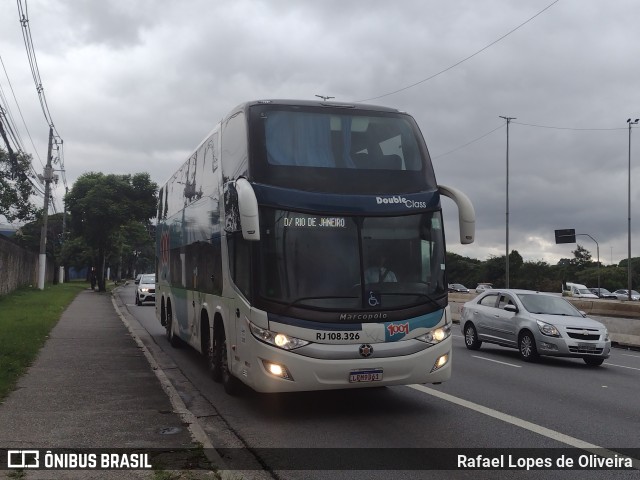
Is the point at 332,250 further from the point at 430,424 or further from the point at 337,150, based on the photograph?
the point at 430,424

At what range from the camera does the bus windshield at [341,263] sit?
839cm

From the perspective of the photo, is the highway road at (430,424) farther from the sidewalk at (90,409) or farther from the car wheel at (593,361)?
the car wheel at (593,361)

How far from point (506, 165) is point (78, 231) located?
3166cm

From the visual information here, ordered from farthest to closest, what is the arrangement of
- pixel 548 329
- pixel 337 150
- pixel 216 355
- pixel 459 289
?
Answer: pixel 459 289
pixel 548 329
pixel 216 355
pixel 337 150

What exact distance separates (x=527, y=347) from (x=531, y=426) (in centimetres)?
738

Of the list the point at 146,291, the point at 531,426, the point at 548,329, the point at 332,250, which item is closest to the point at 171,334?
the point at 548,329

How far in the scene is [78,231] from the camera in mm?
51062

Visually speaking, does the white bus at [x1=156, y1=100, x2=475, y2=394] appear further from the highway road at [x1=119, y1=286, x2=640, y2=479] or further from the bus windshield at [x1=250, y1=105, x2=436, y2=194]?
the highway road at [x1=119, y1=286, x2=640, y2=479]

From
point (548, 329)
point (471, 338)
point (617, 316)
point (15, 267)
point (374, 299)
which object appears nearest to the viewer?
point (374, 299)

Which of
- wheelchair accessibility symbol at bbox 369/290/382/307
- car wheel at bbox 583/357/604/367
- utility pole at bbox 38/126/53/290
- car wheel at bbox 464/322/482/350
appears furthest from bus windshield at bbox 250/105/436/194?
utility pole at bbox 38/126/53/290

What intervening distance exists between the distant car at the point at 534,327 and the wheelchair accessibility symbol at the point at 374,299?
7.42 m

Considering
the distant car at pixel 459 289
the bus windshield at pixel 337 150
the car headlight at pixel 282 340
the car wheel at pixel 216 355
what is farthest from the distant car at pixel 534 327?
the distant car at pixel 459 289

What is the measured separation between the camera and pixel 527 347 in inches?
599

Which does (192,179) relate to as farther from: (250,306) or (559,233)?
(559,233)
